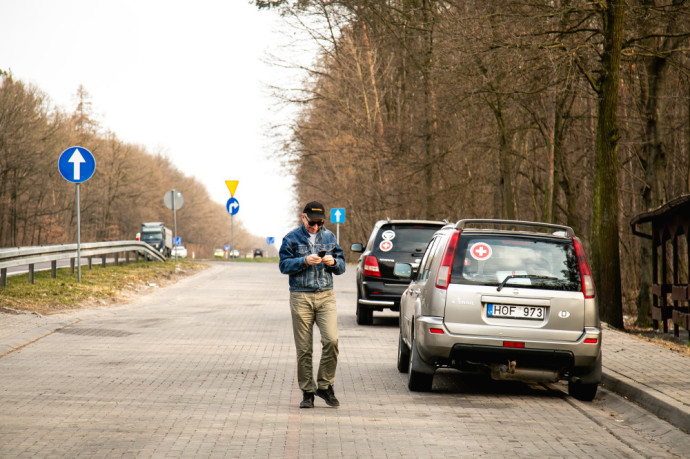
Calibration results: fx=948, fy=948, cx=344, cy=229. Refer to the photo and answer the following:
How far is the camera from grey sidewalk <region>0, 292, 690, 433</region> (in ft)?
27.0

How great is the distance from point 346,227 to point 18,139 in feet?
69.1

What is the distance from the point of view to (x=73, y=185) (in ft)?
255

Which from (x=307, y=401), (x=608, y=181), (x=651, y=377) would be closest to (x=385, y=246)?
(x=608, y=181)

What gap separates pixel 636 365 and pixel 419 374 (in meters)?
3.08

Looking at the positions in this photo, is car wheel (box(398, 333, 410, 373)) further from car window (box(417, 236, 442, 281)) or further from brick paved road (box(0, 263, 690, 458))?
car window (box(417, 236, 442, 281))

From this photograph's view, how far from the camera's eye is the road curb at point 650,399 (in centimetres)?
768

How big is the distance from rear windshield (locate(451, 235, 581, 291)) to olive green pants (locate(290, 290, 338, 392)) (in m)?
1.34

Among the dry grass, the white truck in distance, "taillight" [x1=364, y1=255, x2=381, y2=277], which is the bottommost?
the dry grass

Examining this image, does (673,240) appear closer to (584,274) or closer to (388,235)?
(388,235)

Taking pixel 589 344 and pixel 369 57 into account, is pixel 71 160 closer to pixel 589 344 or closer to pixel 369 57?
pixel 589 344

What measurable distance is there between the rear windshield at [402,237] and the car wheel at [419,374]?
7.13m

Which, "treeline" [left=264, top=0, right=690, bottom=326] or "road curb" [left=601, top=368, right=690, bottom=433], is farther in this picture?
"treeline" [left=264, top=0, right=690, bottom=326]

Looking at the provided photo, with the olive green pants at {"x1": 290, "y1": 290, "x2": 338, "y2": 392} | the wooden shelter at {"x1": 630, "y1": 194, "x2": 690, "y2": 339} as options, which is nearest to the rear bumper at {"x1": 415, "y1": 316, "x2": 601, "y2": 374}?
the olive green pants at {"x1": 290, "y1": 290, "x2": 338, "y2": 392}

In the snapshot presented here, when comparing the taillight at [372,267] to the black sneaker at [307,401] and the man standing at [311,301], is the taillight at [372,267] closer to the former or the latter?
the man standing at [311,301]
